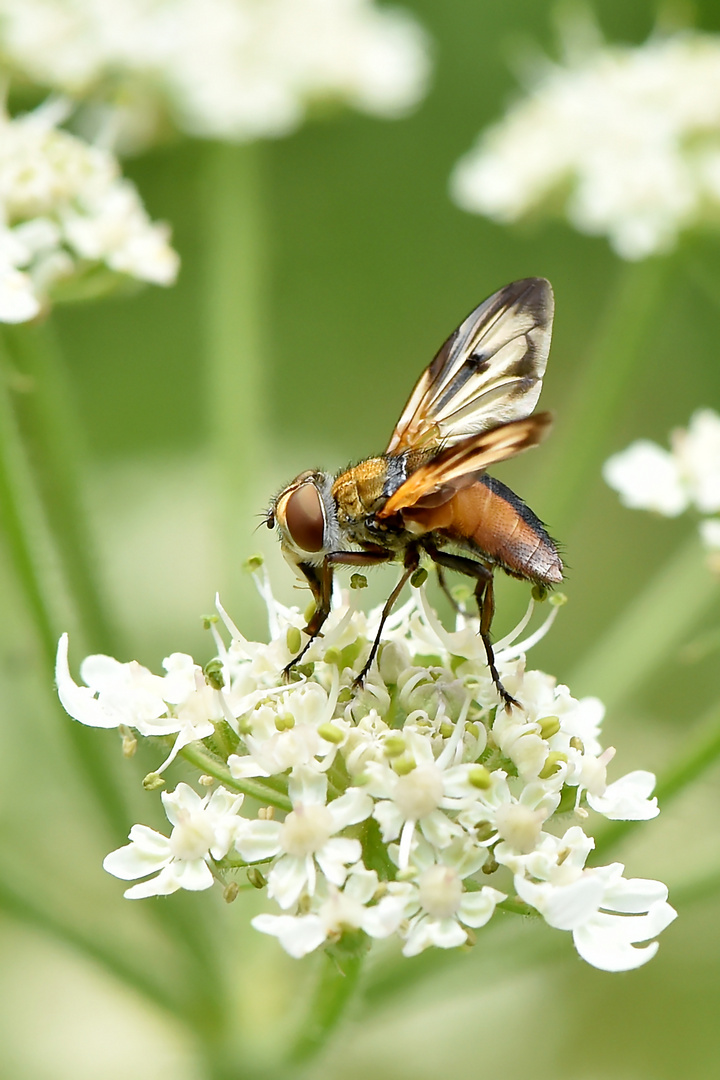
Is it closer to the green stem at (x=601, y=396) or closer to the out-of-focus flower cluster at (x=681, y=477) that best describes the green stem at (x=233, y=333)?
the green stem at (x=601, y=396)

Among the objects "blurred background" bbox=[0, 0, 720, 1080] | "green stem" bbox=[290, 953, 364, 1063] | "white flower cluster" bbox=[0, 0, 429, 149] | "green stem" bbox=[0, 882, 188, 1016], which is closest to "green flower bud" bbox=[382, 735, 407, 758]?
"green stem" bbox=[290, 953, 364, 1063]

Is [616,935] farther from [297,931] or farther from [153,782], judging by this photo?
[153,782]

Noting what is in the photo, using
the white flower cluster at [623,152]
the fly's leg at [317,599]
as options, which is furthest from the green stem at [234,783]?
the white flower cluster at [623,152]

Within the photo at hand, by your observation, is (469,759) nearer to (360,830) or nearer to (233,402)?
(360,830)

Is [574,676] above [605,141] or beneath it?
beneath

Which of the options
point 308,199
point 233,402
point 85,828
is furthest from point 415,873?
point 308,199

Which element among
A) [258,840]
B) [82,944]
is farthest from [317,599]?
[82,944]
